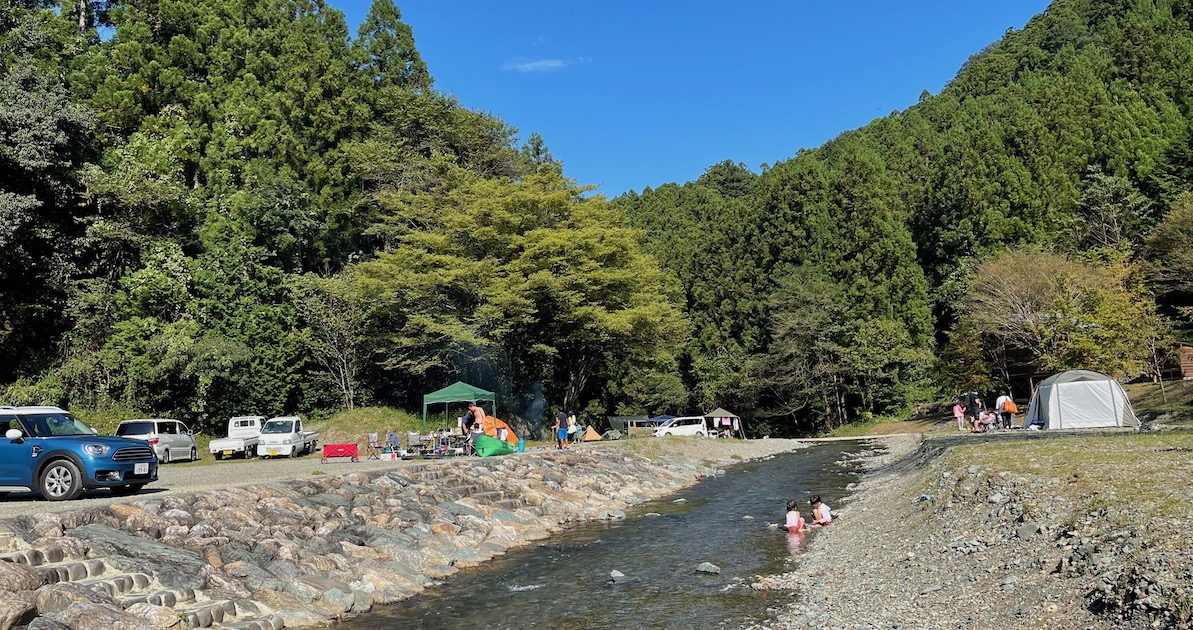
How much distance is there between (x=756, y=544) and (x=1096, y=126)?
199 feet

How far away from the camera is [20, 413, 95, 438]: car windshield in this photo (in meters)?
12.7

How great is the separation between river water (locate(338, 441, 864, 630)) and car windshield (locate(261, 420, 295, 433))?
1717 cm

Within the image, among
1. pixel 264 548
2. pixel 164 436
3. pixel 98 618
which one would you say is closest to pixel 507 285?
pixel 164 436

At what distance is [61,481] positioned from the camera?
1223 cm

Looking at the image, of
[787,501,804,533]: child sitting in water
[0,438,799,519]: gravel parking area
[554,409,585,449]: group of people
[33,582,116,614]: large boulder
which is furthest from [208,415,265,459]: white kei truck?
[787,501,804,533]: child sitting in water

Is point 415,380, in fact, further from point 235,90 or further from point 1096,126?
point 1096,126

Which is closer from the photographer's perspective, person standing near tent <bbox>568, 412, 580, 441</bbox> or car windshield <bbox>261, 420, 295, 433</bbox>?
car windshield <bbox>261, 420, 295, 433</bbox>

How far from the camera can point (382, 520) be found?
14422 millimetres

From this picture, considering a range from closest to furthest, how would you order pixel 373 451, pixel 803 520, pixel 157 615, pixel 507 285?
pixel 157 615 < pixel 803 520 < pixel 373 451 < pixel 507 285

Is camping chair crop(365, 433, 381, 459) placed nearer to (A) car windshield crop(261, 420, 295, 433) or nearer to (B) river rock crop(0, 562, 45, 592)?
(A) car windshield crop(261, 420, 295, 433)

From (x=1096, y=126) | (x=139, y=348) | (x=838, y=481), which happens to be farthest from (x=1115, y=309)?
(x=139, y=348)

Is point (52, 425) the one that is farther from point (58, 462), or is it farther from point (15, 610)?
point (15, 610)

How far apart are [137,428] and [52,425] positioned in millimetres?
15003

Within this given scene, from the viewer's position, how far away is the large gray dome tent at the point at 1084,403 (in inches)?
1003
